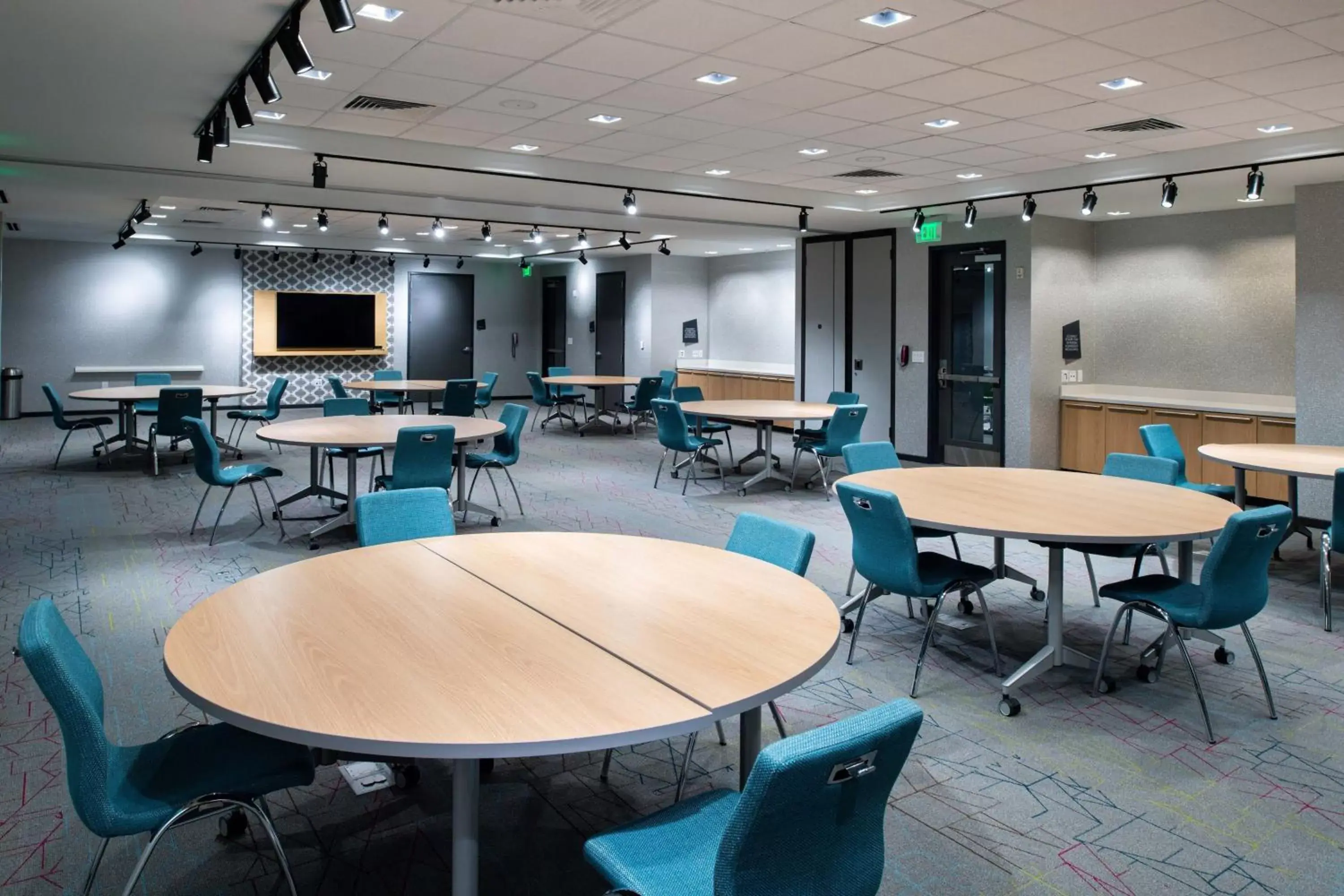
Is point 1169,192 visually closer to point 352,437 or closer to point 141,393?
point 352,437

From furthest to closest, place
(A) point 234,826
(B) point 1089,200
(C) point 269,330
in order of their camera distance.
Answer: (C) point 269,330
(B) point 1089,200
(A) point 234,826

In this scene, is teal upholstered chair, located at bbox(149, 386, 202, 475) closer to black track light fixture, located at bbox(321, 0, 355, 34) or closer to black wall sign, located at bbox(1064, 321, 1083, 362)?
black track light fixture, located at bbox(321, 0, 355, 34)

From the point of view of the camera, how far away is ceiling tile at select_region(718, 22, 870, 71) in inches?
176

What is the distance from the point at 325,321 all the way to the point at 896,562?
52.1 ft

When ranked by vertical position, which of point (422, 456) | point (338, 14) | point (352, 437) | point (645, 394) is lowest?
point (422, 456)

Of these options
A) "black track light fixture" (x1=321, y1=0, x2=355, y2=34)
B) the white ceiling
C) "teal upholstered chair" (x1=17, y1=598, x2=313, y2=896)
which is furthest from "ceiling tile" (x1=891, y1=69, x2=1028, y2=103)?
"teal upholstered chair" (x1=17, y1=598, x2=313, y2=896)

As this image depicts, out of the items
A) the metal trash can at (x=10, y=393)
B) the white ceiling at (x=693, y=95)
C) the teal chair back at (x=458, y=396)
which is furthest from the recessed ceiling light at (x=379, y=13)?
the metal trash can at (x=10, y=393)

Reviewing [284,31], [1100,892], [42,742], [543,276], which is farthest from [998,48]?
[543,276]

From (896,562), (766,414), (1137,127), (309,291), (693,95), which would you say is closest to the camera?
(896,562)

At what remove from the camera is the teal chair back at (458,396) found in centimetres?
1095

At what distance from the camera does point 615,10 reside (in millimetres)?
4152

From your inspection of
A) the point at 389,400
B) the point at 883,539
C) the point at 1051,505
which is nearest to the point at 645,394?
the point at 389,400

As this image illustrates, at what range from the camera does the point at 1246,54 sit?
469 centimetres

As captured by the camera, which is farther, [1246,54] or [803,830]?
[1246,54]
